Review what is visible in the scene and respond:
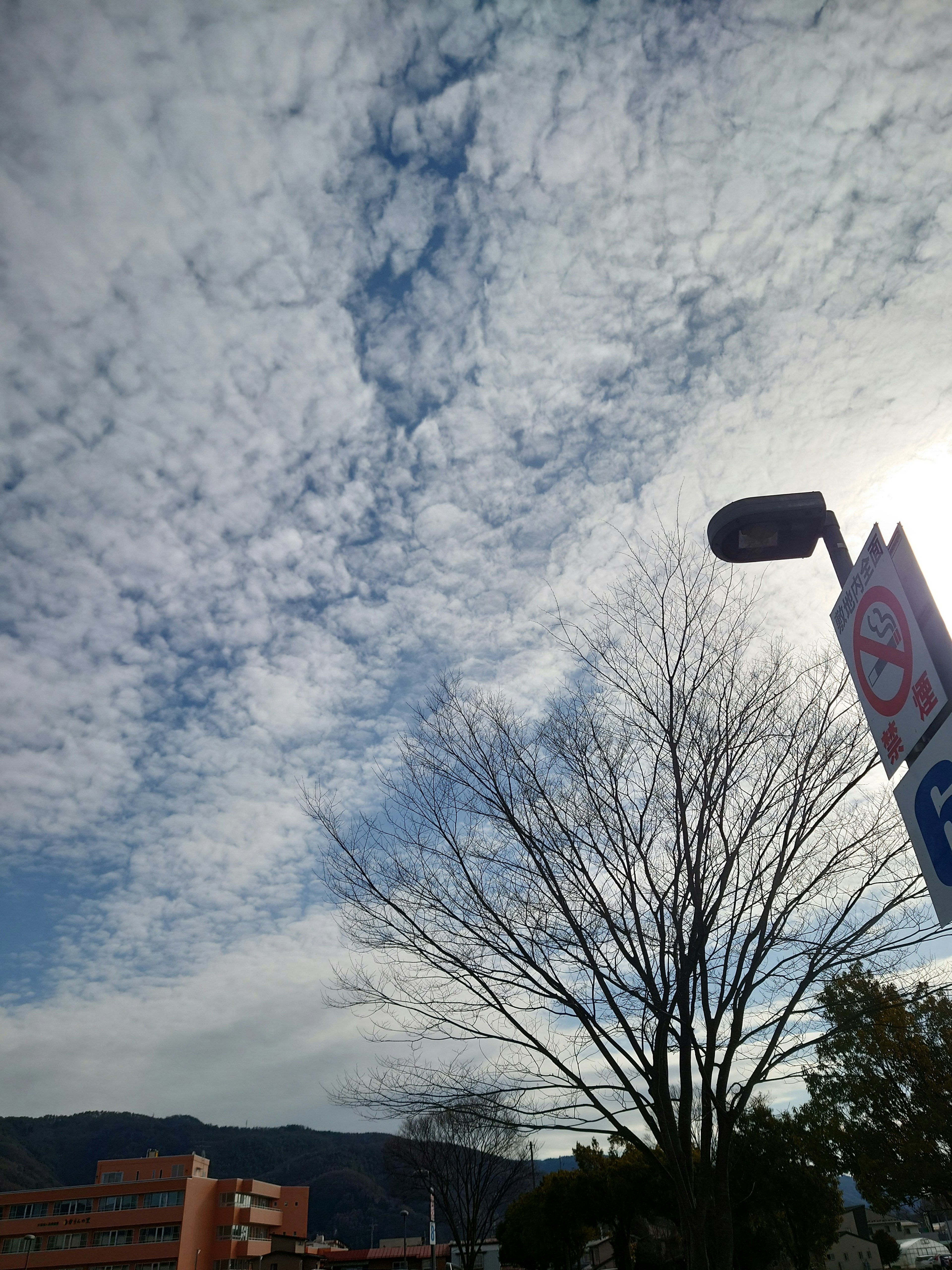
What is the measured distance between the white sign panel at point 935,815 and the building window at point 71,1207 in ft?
190

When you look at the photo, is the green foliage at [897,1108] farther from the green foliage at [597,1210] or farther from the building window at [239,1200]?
the building window at [239,1200]

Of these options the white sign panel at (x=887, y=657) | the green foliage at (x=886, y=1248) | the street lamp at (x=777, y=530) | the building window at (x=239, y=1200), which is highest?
the street lamp at (x=777, y=530)

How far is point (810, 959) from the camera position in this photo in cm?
711

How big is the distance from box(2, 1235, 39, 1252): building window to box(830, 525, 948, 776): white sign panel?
5896 centimetres

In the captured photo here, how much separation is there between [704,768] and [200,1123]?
157 m

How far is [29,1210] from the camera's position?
4547 centimetres

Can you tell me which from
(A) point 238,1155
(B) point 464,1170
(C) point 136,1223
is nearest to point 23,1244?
(C) point 136,1223

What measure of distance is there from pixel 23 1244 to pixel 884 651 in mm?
59948

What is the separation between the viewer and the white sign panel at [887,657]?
2781 mm

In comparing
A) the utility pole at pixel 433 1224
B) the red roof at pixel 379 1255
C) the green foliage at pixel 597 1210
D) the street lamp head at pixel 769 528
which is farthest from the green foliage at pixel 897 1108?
the red roof at pixel 379 1255

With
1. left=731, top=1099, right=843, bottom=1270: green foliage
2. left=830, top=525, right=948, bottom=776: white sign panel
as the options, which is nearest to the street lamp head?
left=830, top=525, right=948, bottom=776: white sign panel

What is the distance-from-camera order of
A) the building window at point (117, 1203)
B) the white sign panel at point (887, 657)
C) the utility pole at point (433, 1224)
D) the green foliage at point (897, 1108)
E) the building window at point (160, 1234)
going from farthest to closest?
the building window at point (117, 1203) < the building window at point (160, 1234) < the utility pole at point (433, 1224) < the green foliage at point (897, 1108) < the white sign panel at point (887, 657)

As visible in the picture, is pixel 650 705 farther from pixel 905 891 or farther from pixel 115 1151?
pixel 115 1151

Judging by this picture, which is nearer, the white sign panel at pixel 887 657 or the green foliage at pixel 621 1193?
the white sign panel at pixel 887 657
